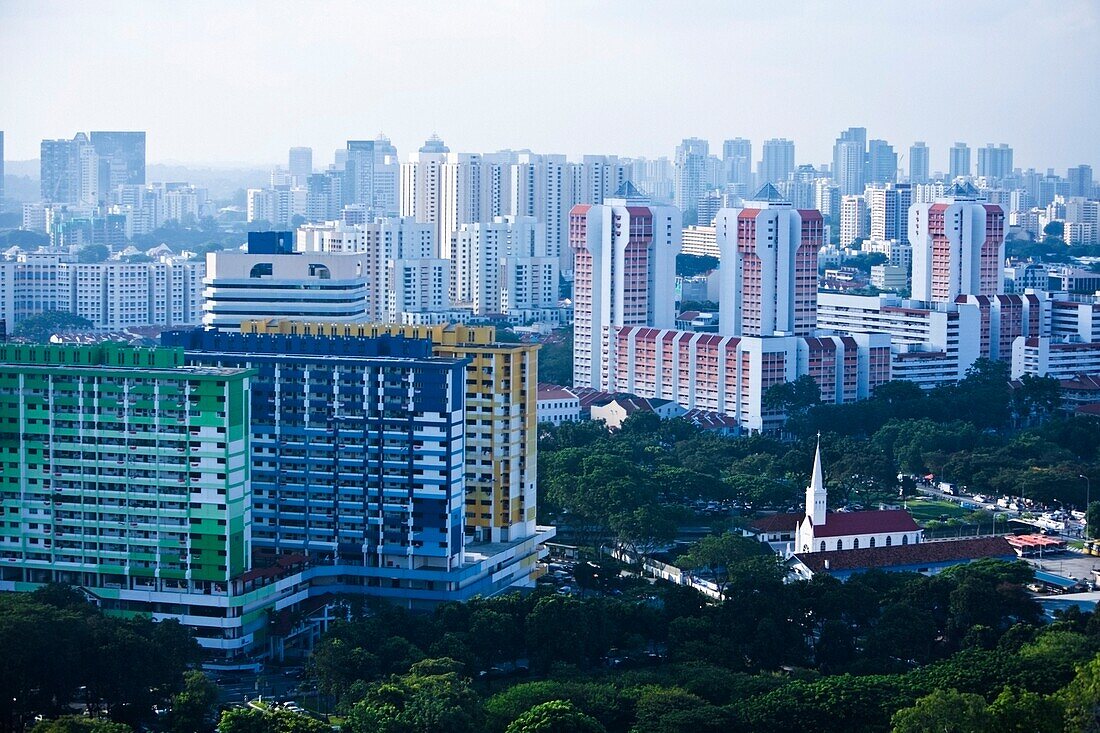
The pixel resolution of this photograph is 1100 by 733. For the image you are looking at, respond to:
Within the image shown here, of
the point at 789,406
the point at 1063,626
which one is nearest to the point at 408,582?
the point at 1063,626

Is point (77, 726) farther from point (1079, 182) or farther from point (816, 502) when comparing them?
point (1079, 182)

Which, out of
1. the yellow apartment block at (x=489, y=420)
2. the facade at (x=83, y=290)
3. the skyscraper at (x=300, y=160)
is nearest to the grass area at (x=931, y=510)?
the yellow apartment block at (x=489, y=420)

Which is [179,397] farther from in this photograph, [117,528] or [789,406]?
[789,406]

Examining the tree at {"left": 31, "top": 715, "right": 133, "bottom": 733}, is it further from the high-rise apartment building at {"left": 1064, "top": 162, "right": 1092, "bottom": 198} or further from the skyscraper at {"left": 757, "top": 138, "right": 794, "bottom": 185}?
the skyscraper at {"left": 757, "top": 138, "right": 794, "bottom": 185}

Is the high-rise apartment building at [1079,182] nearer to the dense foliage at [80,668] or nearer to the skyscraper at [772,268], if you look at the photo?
the skyscraper at [772,268]

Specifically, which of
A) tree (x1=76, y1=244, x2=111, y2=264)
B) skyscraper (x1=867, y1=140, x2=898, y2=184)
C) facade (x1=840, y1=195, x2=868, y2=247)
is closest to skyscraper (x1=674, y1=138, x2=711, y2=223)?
skyscraper (x1=867, y1=140, x2=898, y2=184)
